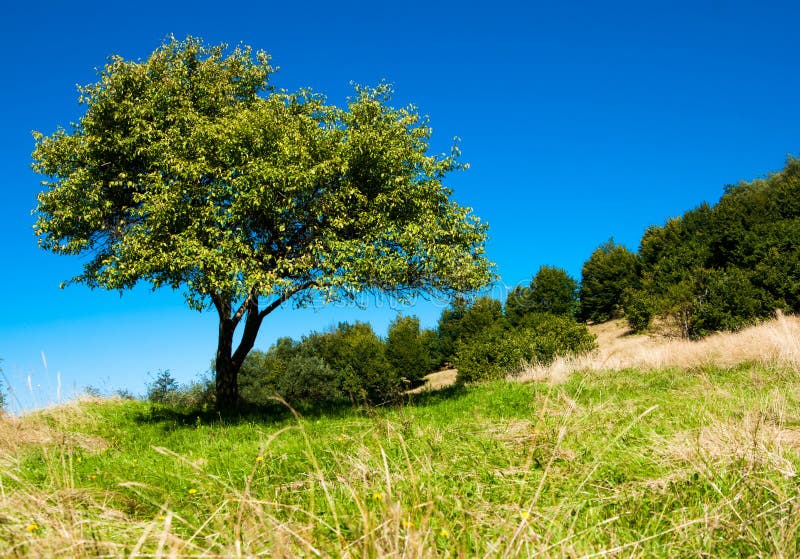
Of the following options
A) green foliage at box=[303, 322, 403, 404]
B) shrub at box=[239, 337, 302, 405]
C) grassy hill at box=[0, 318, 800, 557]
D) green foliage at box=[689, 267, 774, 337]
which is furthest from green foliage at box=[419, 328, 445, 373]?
grassy hill at box=[0, 318, 800, 557]

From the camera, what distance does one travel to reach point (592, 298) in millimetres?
63906

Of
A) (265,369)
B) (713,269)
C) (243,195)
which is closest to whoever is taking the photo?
(243,195)

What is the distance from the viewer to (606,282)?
61719mm

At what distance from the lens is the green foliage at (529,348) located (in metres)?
31.5

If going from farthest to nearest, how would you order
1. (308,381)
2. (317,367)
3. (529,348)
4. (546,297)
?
(546,297), (317,367), (308,381), (529,348)

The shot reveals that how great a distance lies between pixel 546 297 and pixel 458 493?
6415 centimetres

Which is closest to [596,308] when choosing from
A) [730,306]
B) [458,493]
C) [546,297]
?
[546,297]

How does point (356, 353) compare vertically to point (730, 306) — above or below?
above

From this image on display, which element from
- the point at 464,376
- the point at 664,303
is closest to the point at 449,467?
the point at 464,376

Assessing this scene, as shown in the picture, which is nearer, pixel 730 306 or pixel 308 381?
pixel 730 306

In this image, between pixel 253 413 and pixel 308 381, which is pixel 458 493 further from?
pixel 308 381

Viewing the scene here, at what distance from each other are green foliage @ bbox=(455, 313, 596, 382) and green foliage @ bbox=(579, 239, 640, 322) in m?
29.5

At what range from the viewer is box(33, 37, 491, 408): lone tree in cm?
1188

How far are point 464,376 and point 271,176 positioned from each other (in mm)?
29899
